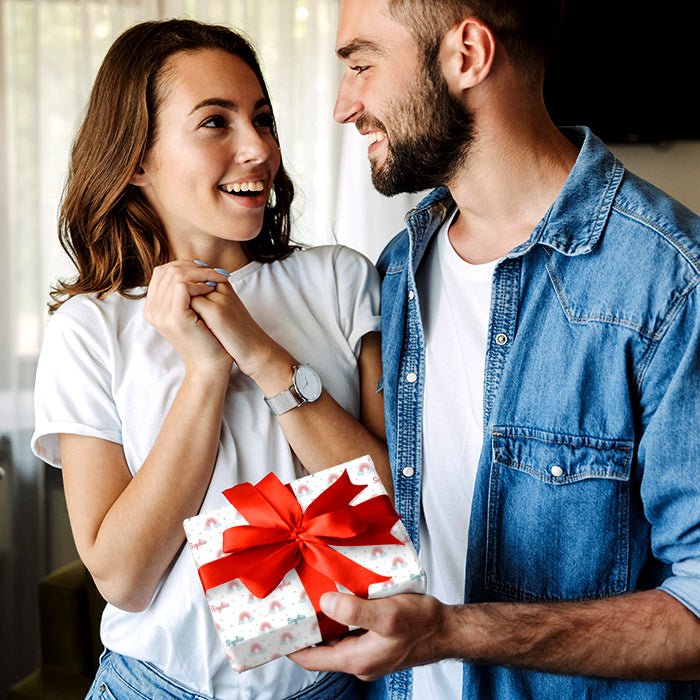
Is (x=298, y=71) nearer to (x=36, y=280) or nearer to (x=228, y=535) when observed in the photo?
(x=36, y=280)

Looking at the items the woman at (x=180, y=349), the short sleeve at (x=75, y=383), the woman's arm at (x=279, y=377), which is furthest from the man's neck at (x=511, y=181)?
the short sleeve at (x=75, y=383)

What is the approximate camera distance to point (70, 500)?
1.33 meters

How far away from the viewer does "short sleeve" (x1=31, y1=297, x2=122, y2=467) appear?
4.35 feet

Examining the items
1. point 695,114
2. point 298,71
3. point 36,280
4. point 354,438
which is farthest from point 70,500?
point 695,114

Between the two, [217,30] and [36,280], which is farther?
[36,280]

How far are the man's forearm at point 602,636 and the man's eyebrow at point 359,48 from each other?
33.8 inches

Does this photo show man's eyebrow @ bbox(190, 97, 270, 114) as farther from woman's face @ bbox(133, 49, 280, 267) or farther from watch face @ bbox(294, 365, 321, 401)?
watch face @ bbox(294, 365, 321, 401)

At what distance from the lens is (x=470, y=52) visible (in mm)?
1391

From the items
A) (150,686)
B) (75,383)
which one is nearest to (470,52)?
(75,383)

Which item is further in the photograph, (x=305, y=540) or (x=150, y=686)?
(x=150, y=686)

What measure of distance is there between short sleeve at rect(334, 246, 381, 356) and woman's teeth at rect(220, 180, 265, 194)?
18cm

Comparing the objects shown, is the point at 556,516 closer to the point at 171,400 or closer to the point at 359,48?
the point at 171,400

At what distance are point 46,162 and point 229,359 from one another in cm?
210

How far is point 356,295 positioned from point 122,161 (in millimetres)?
437
